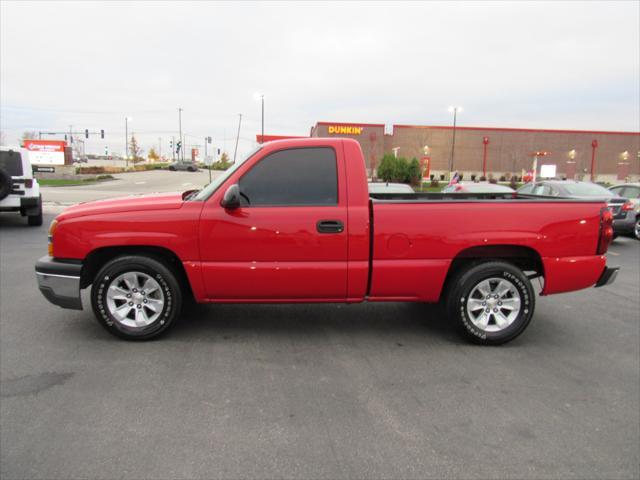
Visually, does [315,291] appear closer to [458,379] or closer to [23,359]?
[458,379]

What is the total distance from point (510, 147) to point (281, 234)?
258 feet

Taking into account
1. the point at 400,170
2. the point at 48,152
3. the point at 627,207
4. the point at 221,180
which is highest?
the point at 48,152

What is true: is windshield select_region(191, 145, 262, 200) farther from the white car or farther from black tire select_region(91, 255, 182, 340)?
the white car

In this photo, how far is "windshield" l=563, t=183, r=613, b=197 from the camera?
39.7 feet

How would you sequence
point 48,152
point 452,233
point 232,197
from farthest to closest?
point 48,152 → point 452,233 → point 232,197

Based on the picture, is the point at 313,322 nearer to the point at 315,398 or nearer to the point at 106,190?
the point at 315,398

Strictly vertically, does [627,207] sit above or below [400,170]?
below

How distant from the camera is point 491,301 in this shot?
183 inches

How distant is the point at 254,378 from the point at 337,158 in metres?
2.14

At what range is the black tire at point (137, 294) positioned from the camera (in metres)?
4.49

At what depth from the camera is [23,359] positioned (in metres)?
4.14

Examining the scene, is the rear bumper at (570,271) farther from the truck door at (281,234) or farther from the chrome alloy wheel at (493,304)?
the truck door at (281,234)

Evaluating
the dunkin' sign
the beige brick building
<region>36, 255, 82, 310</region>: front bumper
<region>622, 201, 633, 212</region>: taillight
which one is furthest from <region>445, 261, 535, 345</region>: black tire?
the beige brick building

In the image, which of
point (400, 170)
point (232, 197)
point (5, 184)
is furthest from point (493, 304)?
point (400, 170)
